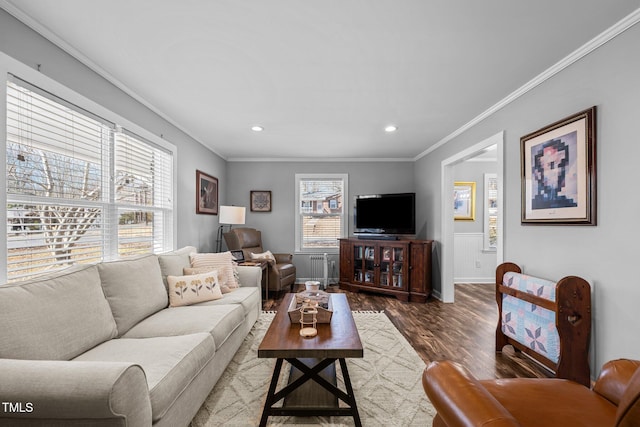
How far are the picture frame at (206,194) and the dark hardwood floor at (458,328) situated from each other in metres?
1.67

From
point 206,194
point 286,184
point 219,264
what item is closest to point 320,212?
point 286,184

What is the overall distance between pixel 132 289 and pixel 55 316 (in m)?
0.60

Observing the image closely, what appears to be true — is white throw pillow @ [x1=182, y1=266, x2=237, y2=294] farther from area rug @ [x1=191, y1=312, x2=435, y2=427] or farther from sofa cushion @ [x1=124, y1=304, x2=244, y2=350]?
area rug @ [x1=191, y1=312, x2=435, y2=427]

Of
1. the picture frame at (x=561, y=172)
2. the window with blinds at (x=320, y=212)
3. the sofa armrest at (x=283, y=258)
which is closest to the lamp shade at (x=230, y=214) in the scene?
the sofa armrest at (x=283, y=258)

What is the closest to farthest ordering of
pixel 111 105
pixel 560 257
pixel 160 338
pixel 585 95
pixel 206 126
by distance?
pixel 160 338
pixel 585 95
pixel 560 257
pixel 111 105
pixel 206 126

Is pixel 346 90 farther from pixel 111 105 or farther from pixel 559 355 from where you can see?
pixel 559 355

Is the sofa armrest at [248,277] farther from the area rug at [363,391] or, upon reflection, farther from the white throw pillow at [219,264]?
the area rug at [363,391]

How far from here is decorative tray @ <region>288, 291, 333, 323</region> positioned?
1.99 metres

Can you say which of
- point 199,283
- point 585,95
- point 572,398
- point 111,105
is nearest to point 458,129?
point 585,95

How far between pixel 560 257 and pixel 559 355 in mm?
703

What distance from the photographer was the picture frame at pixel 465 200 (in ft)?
17.5

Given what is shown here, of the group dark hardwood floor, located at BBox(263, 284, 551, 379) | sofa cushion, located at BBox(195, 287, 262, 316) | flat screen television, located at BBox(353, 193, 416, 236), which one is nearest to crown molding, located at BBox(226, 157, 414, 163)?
flat screen television, located at BBox(353, 193, 416, 236)

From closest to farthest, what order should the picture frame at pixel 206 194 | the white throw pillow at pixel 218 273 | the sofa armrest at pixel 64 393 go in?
the sofa armrest at pixel 64 393 → the white throw pillow at pixel 218 273 → the picture frame at pixel 206 194

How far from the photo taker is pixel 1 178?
1.55m
